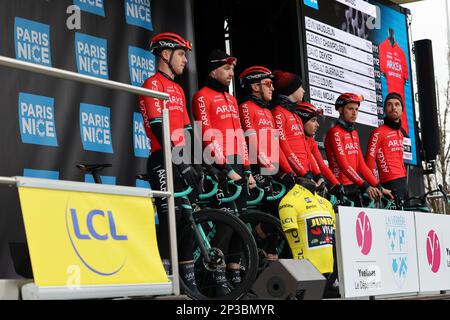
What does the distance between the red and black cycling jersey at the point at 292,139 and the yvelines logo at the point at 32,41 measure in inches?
84.4

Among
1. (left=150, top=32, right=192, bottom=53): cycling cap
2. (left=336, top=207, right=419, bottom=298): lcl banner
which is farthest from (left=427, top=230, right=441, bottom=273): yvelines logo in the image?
(left=150, top=32, right=192, bottom=53): cycling cap

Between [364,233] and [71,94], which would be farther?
[71,94]

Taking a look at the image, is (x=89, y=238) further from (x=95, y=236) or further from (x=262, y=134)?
(x=262, y=134)

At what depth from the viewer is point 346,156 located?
360 inches

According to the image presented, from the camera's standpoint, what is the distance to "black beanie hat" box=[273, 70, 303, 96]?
8.45 m

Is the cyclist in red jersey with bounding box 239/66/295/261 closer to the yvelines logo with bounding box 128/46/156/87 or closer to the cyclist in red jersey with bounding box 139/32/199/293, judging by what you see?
the yvelines logo with bounding box 128/46/156/87

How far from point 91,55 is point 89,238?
318 centimetres

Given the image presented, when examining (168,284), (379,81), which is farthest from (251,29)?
(168,284)

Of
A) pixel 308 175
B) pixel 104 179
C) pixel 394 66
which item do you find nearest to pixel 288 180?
pixel 308 175

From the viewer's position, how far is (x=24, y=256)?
16.8ft

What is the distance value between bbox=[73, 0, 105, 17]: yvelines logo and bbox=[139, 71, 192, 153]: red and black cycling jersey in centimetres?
132

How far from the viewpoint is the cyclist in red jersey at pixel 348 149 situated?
9031mm

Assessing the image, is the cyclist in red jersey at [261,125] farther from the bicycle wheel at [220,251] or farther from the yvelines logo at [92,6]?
→ the yvelines logo at [92,6]
